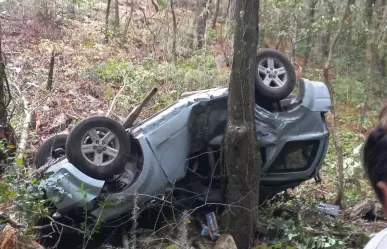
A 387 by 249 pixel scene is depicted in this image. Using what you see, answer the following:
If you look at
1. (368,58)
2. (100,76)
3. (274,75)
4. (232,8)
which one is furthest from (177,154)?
(368,58)

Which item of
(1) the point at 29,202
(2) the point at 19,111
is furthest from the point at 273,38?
(1) the point at 29,202

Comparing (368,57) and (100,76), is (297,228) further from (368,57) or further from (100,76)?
(368,57)

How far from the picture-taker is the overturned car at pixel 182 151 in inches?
234

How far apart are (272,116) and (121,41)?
1176 cm

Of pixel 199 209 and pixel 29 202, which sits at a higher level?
pixel 29 202

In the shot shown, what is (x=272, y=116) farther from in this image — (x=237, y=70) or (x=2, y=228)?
(x=2, y=228)

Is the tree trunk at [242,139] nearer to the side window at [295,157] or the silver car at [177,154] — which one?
the silver car at [177,154]

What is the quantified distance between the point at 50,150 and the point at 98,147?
1.23 metres

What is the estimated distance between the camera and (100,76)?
14203 millimetres

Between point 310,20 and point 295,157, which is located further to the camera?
point 310,20

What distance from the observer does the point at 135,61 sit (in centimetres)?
1605

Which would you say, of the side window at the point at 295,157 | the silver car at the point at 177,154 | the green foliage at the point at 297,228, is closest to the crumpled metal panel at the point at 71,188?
the silver car at the point at 177,154

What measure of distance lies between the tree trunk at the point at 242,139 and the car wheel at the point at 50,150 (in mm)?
2425

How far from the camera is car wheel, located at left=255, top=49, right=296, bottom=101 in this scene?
6.58 metres
